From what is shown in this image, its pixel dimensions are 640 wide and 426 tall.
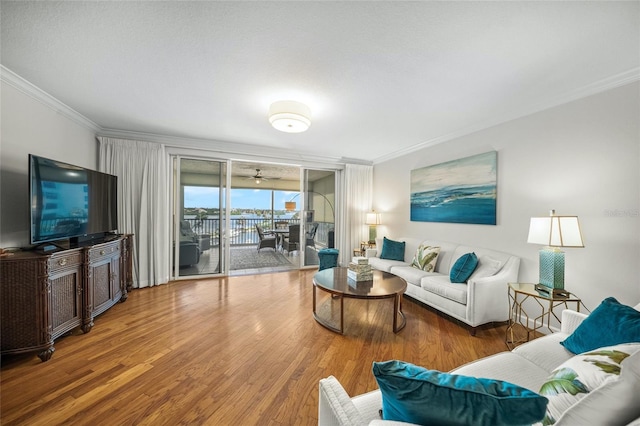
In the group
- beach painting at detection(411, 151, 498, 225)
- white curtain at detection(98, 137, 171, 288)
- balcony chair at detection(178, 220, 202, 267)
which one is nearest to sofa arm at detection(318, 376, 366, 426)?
beach painting at detection(411, 151, 498, 225)

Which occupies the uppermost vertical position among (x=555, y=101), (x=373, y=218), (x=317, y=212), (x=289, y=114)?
(x=555, y=101)

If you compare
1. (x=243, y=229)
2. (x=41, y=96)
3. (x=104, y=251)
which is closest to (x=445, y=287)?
(x=104, y=251)

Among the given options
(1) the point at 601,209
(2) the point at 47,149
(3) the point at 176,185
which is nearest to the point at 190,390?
(2) the point at 47,149

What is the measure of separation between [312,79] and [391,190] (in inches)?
130

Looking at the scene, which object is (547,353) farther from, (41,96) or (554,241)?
(41,96)

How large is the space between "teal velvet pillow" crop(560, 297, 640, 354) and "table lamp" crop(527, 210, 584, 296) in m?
0.76

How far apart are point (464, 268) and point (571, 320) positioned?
47.0 inches

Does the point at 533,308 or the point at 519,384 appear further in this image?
the point at 533,308

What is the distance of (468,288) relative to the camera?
2.52 m

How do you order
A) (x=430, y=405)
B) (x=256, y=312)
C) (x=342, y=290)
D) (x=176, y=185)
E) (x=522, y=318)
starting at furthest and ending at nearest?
(x=176, y=185), (x=256, y=312), (x=522, y=318), (x=342, y=290), (x=430, y=405)

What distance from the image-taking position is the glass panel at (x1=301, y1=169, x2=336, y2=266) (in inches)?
208

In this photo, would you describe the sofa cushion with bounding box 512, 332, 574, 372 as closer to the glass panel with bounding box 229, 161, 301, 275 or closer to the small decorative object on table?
the small decorative object on table

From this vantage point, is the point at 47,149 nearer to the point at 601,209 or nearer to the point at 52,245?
the point at 52,245

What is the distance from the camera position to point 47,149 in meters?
2.65
